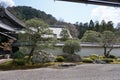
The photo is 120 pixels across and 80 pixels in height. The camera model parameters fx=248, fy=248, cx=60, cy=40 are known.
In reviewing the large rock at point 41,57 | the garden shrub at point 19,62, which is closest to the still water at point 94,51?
the large rock at point 41,57

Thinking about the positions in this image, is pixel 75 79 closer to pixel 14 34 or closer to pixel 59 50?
pixel 59 50

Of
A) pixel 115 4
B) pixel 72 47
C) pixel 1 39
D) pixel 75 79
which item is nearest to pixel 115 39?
pixel 72 47

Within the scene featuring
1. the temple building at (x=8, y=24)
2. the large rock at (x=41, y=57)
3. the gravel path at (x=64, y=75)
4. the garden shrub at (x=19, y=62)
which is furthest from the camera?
the temple building at (x=8, y=24)

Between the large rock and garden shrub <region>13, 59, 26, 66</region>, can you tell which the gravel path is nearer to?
garden shrub <region>13, 59, 26, 66</region>

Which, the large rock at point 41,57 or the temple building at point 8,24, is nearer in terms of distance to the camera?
the large rock at point 41,57

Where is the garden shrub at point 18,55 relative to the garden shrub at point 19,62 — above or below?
above

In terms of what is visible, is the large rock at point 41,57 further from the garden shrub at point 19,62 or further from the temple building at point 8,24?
the temple building at point 8,24

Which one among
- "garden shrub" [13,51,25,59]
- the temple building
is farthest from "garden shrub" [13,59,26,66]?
the temple building

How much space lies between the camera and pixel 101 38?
104 feet

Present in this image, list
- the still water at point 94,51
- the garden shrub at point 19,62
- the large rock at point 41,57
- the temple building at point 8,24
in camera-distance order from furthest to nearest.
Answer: the temple building at point 8,24
the still water at point 94,51
the large rock at point 41,57
the garden shrub at point 19,62

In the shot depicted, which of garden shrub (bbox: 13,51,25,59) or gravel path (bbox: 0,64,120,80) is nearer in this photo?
gravel path (bbox: 0,64,120,80)

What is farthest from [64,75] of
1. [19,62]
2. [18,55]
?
[18,55]

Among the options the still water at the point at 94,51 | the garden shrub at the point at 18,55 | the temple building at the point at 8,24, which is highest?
the temple building at the point at 8,24

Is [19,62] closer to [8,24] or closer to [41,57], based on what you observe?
[41,57]
